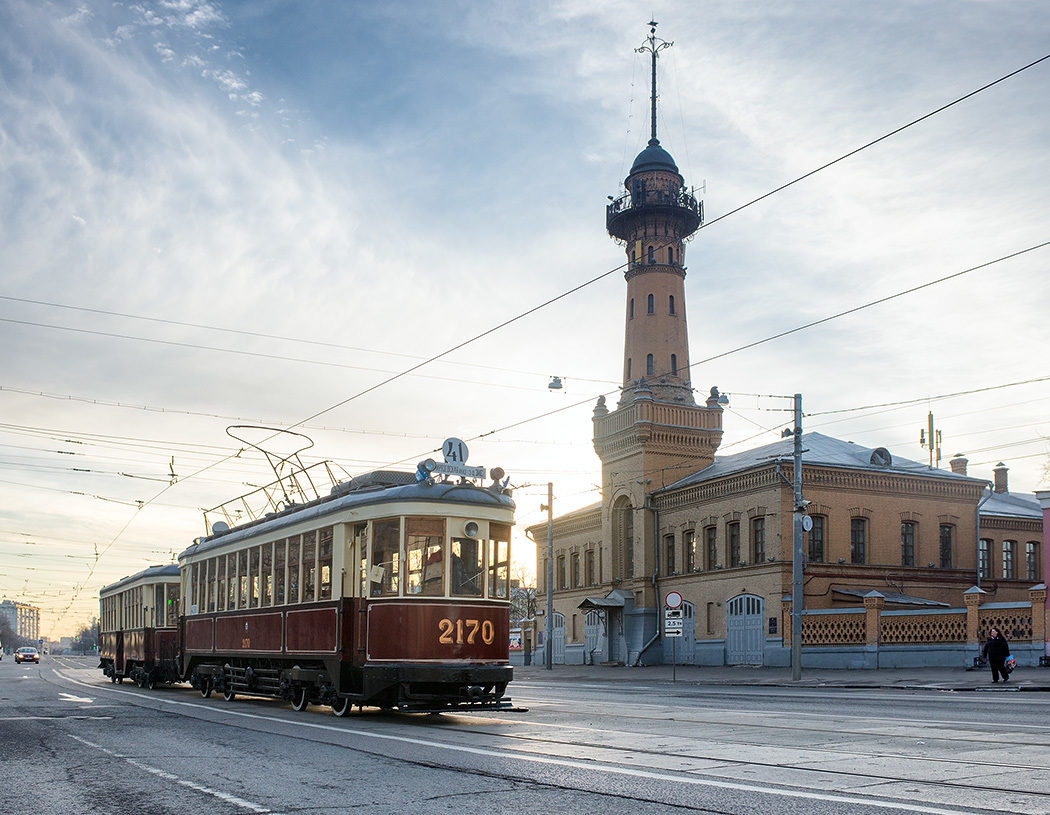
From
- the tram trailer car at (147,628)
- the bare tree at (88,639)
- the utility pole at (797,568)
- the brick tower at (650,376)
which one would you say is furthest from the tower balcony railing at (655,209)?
the bare tree at (88,639)

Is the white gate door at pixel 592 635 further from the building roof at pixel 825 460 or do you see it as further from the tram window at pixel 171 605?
the tram window at pixel 171 605

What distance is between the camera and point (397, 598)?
49.7 feet

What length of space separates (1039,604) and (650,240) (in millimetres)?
26384

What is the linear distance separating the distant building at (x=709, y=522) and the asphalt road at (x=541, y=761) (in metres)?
22.9

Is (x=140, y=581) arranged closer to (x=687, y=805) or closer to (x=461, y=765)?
(x=461, y=765)

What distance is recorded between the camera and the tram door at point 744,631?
38875mm

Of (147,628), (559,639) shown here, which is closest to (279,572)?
(147,628)

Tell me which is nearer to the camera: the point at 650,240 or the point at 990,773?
the point at 990,773

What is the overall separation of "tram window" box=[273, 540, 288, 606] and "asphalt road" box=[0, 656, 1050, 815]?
2.33 metres

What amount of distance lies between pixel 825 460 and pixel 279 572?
27.2m

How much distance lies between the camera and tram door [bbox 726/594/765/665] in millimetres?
38875

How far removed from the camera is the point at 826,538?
3981cm

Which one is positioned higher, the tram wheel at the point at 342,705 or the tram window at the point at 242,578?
the tram window at the point at 242,578

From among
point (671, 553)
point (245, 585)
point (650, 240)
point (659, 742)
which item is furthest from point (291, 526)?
point (650, 240)
